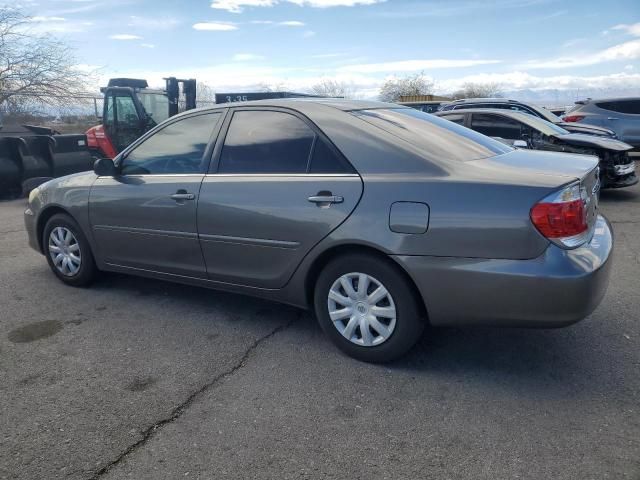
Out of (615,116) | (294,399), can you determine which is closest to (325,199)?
(294,399)

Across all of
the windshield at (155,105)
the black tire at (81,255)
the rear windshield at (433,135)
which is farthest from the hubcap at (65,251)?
the windshield at (155,105)

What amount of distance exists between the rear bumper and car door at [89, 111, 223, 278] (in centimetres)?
171

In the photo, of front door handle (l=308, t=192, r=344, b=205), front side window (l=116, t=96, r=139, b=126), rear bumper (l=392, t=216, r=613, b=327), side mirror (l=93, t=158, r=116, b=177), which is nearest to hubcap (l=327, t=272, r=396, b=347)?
rear bumper (l=392, t=216, r=613, b=327)

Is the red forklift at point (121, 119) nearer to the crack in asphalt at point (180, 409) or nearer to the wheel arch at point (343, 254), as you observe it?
the crack in asphalt at point (180, 409)

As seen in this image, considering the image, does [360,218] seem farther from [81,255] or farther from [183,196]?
[81,255]

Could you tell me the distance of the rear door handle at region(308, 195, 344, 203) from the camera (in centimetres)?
331

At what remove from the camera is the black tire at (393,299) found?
317 cm

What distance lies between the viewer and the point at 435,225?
3.00 m

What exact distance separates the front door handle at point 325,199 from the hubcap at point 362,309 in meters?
0.46

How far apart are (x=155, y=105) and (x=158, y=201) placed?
9.44 m

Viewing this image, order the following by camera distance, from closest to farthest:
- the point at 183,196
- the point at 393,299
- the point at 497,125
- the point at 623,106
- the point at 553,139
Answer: the point at 393,299 < the point at 183,196 < the point at 553,139 < the point at 497,125 < the point at 623,106

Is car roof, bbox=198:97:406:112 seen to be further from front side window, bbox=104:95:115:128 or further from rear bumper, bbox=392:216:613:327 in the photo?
front side window, bbox=104:95:115:128

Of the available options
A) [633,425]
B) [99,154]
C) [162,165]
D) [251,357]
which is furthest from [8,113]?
[633,425]

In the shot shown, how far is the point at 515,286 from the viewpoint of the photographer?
285 cm
